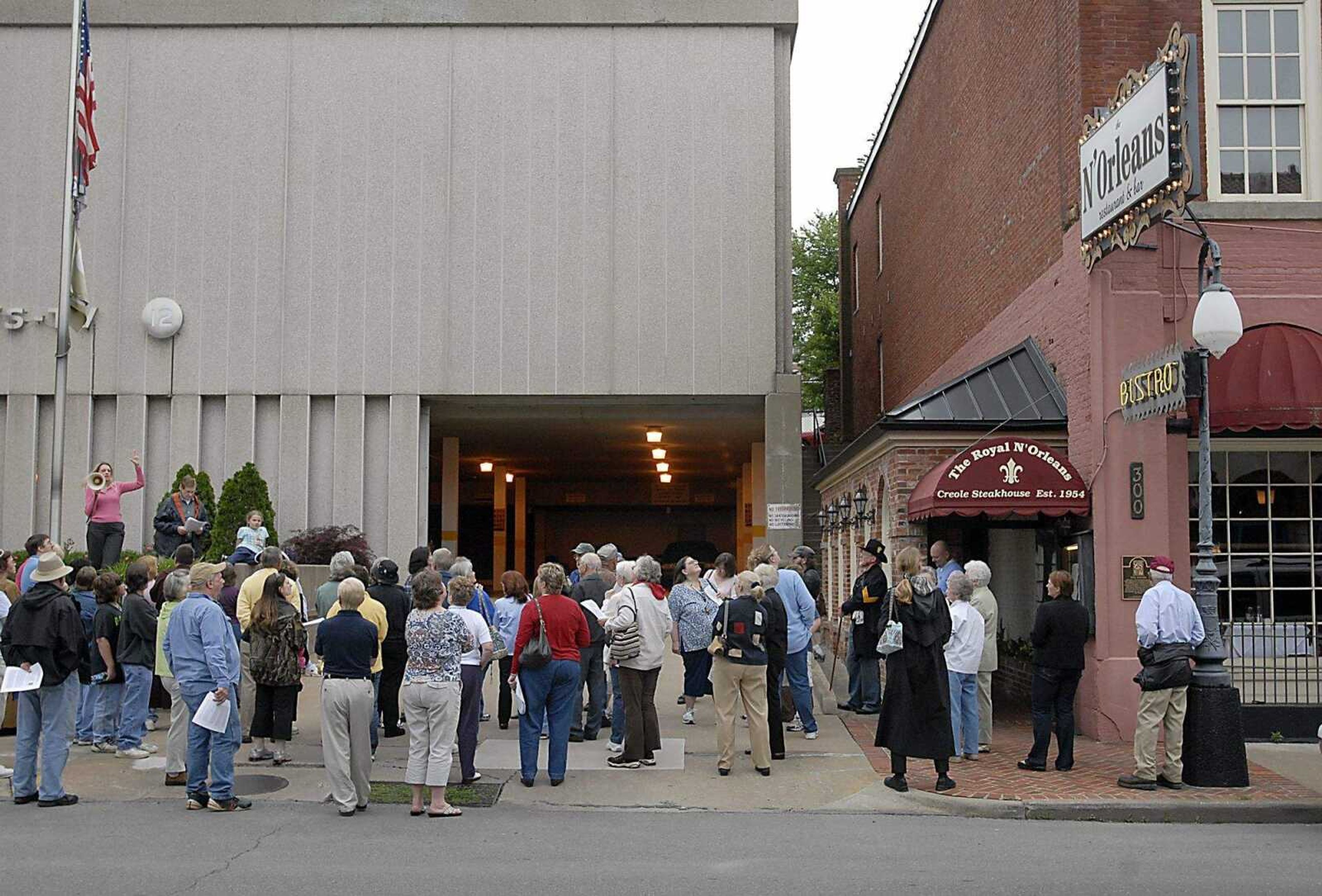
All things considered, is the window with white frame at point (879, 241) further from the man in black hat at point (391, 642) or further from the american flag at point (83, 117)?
the man in black hat at point (391, 642)

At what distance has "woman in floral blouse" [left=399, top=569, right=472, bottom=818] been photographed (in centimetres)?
928

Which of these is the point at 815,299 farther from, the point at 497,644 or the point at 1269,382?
the point at 497,644

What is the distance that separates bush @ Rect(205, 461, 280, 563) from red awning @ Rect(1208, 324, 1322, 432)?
14.1 m

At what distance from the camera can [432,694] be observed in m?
9.28

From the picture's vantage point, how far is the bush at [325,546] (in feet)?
67.2

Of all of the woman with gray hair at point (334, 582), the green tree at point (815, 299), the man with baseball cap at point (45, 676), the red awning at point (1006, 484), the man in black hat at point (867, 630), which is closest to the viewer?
the man with baseball cap at point (45, 676)

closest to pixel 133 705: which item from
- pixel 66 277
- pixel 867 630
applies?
pixel 867 630

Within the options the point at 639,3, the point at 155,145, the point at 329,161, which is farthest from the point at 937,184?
the point at 155,145

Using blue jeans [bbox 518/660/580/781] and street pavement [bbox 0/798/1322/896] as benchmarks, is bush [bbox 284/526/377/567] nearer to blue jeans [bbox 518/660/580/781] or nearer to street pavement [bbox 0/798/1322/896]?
blue jeans [bbox 518/660/580/781]

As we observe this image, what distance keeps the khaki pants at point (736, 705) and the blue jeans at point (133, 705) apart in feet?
16.9

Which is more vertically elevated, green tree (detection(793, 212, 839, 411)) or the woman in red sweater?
green tree (detection(793, 212, 839, 411))

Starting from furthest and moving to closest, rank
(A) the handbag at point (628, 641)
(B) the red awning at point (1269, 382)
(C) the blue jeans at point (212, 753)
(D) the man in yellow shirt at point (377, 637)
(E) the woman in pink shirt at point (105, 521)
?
(E) the woman in pink shirt at point (105, 521) → (B) the red awning at point (1269, 382) → (A) the handbag at point (628, 641) → (D) the man in yellow shirt at point (377, 637) → (C) the blue jeans at point (212, 753)

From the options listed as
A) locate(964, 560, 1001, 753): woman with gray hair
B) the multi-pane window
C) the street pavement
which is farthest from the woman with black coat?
the multi-pane window

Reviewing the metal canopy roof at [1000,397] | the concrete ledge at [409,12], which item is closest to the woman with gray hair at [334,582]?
the metal canopy roof at [1000,397]
